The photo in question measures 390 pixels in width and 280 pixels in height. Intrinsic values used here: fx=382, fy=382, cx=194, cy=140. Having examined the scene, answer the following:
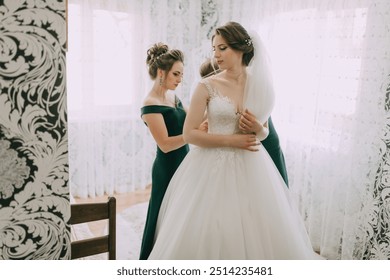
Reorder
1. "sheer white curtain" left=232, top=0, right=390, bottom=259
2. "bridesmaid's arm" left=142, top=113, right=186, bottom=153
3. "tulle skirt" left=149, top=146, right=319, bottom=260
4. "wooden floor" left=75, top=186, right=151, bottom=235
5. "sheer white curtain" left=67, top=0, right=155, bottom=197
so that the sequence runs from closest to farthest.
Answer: "tulle skirt" left=149, top=146, right=319, bottom=260, "bridesmaid's arm" left=142, top=113, right=186, bottom=153, "sheer white curtain" left=232, top=0, right=390, bottom=259, "sheer white curtain" left=67, top=0, right=155, bottom=197, "wooden floor" left=75, top=186, right=151, bottom=235

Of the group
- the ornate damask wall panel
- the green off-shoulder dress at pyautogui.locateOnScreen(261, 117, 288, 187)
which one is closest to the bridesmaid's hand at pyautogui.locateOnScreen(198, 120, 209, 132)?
the green off-shoulder dress at pyautogui.locateOnScreen(261, 117, 288, 187)

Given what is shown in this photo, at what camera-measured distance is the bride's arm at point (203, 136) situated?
1.46 meters

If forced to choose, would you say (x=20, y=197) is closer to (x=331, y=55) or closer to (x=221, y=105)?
(x=221, y=105)

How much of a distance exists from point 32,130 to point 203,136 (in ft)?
3.15

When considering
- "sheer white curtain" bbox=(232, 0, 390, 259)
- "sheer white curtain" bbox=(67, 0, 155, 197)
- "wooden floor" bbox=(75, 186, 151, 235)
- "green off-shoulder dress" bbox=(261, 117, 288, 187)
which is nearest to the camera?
"green off-shoulder dress" bbox=(261, 117, 288, 187)

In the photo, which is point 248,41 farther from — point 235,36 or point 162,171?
point 162,171

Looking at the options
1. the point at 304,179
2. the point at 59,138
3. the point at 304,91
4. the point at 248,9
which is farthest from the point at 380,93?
the point at 59,138

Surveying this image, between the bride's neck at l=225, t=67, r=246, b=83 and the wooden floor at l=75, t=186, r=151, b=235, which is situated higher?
the bride's neck at l=225, t=67, r=246, b=83

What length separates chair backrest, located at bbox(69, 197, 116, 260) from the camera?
1047 millimetres

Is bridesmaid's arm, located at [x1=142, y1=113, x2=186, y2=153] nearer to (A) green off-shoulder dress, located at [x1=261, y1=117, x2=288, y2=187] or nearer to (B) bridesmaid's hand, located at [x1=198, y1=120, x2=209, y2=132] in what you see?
(B) bridesmaid's hand, located at [x1=198, y1=120, x2=209, y2=132]

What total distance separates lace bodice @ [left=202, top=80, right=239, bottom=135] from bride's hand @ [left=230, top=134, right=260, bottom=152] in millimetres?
76

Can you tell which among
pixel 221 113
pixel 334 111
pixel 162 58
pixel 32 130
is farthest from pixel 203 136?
pixel 334 111

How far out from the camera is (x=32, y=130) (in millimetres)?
580

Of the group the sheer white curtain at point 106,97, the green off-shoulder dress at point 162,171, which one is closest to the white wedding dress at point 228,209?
the green off-shoulder dress at point 162,171
